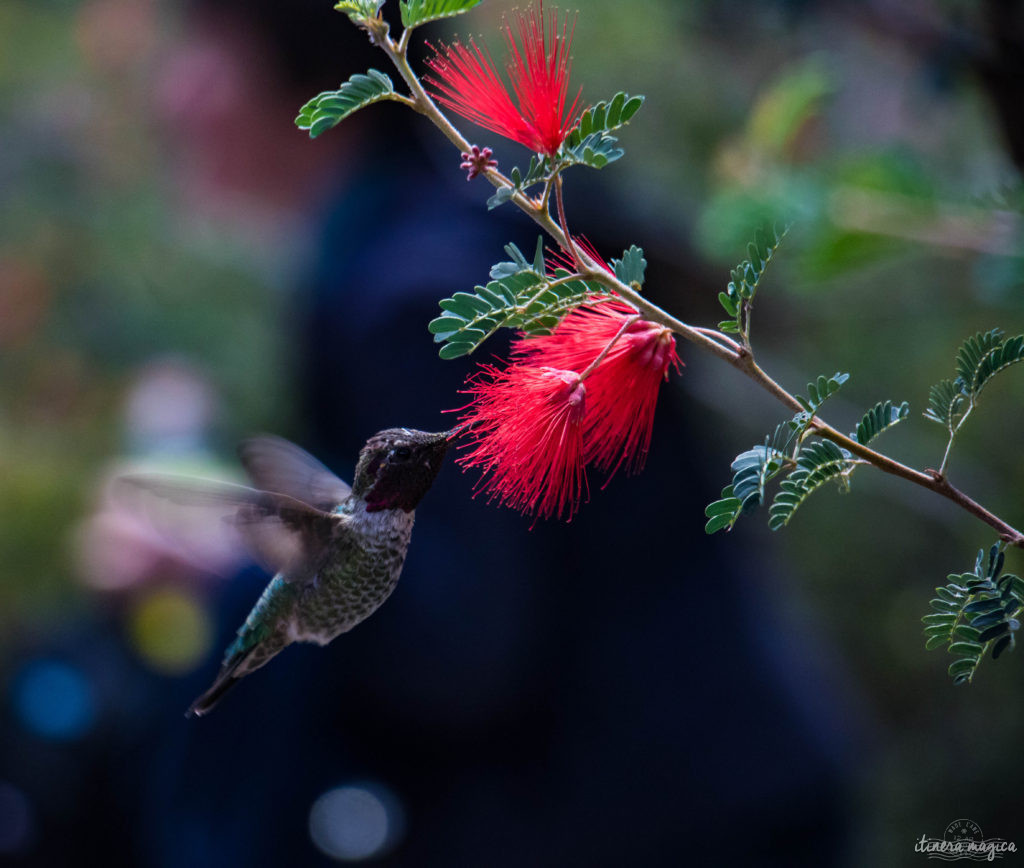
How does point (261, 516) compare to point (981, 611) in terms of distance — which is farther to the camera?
point (261, 516)

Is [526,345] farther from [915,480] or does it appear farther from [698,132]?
[698,132]

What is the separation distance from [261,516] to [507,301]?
195mm

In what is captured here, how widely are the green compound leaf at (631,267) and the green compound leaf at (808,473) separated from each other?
0.30 ft

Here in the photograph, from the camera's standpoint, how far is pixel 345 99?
35cm

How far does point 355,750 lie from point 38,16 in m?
1.83

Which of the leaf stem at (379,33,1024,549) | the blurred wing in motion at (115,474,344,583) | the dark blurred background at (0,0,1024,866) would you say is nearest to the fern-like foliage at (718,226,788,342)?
the leaf stem at (379,33,1024,549)

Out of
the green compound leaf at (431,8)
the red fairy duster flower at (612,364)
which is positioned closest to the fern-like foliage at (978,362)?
the red fairy duster flower at (612,364)

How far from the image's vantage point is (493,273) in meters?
0.36

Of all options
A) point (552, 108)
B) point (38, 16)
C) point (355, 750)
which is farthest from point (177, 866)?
point (38, 16)

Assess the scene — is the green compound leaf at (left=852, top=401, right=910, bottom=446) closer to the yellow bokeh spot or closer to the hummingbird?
the hummingbird

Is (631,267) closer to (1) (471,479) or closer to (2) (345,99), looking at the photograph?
(2) (345,99)

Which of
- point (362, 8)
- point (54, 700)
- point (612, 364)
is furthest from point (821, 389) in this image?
→ point (54, 700)

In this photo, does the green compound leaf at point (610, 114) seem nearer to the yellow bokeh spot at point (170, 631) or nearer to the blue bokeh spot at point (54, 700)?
the yellow bokeh spot at point (170, 631)

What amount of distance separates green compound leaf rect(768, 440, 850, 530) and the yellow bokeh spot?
3.33ft
